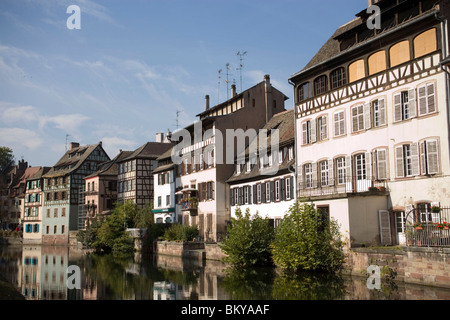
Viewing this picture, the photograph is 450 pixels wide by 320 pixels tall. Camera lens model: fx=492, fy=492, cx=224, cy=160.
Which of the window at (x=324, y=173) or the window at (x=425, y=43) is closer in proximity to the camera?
the window at (x=425, y=43)

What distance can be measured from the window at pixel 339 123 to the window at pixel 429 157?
5212 mm

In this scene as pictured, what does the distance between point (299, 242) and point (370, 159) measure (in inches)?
214

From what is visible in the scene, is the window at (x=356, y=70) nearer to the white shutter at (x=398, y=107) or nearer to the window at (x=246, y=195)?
the white shutter at (x=398, y=107)

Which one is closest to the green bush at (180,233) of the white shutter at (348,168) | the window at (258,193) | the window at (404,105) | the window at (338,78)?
the window at (258,193)

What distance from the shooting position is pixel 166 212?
4741cm

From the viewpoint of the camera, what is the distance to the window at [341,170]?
2583 centimetres

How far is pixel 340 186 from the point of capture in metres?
25.7

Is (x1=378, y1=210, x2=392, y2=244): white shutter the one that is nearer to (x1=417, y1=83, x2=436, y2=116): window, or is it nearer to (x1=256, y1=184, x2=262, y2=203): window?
(x1=417, y1=83, x2=436, y2=116): window

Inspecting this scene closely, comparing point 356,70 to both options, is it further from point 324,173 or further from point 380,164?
point 324,173

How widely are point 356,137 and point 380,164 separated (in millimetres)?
2209

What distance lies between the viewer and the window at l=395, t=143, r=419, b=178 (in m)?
22.0

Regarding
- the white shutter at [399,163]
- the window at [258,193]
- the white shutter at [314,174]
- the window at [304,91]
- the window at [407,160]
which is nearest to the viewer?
the window at [407,160]

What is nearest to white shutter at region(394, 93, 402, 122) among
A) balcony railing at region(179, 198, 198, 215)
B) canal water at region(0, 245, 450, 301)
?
canal water at region(0, 245, 450, 301)
